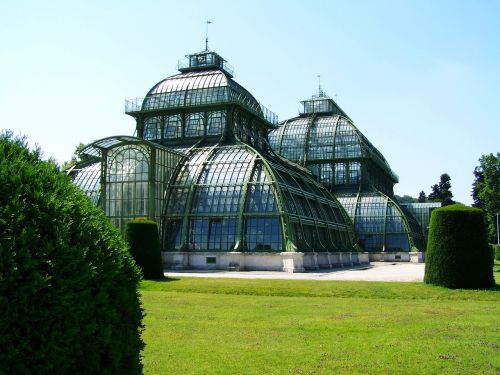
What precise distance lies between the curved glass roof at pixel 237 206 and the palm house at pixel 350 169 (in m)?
20.8

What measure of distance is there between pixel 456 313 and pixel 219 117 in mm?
43053

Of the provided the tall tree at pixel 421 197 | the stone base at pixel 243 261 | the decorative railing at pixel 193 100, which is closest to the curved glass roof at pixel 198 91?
the decorative railing at pixel 193 100

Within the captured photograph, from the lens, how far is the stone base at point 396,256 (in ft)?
238

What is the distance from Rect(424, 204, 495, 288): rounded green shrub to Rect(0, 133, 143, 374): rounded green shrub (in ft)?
81.9

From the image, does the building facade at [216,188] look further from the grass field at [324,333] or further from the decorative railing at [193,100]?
the grass field at [324,333]

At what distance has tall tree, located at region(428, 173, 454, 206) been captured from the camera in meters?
114

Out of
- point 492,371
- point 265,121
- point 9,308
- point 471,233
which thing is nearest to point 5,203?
point 9,308

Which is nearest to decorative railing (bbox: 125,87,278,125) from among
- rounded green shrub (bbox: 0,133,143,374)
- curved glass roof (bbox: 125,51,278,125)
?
curved glass roof (bbox: 125,51,278,125)

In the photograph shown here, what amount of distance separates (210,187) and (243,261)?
846cm

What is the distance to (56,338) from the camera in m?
6.10

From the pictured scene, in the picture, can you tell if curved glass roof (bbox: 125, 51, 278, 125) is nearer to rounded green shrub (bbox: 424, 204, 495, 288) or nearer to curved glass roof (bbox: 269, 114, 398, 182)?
curved glass roof (bbox: 269, 114, 398, 182)

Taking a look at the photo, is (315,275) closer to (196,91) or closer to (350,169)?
(196,91)

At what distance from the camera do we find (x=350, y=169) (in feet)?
271

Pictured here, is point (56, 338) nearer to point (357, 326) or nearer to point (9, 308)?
point (9, 308)
